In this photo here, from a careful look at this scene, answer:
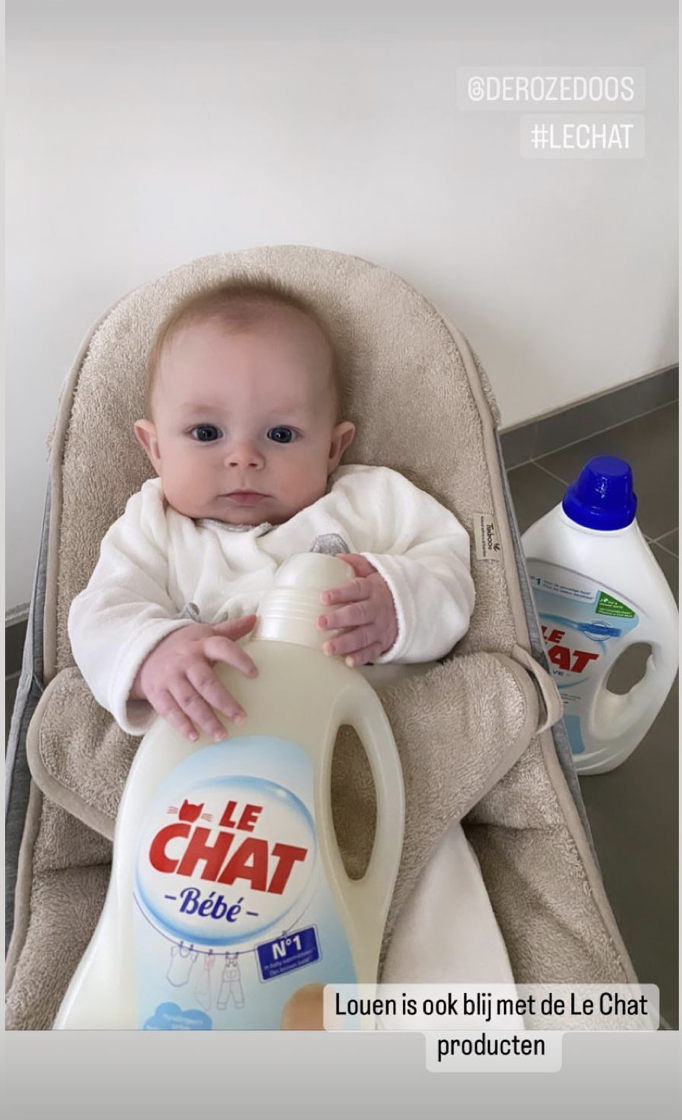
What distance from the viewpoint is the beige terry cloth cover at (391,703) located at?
62cm

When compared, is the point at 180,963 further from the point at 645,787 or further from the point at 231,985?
the point at 645,787

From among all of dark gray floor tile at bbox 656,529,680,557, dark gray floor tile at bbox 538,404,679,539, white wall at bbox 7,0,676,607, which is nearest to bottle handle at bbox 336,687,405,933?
white wall at bbox 7,0,676,607

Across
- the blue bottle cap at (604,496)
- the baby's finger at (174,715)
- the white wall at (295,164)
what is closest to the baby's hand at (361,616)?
the baby's finger at (174,715)

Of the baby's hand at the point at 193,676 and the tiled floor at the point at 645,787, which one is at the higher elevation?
the baby's hand at the point at 193,676

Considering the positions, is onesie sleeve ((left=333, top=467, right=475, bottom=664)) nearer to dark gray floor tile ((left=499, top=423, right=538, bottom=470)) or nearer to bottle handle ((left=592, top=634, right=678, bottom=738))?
bottle handle ((left=592, top=634, right=678, bottom=738))

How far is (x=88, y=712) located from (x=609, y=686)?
0.70 metres

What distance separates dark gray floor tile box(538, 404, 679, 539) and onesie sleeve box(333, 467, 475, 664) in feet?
1.29

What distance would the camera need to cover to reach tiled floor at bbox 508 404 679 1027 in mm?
913

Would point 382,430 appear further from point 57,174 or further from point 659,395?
point 659,395

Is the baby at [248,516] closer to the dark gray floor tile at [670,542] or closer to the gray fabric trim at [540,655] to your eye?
the gray fabric trim at [540,655]

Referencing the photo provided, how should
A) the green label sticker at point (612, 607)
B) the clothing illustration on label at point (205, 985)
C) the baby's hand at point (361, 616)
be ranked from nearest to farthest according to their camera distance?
the clothing illustration on label at point (205, 985)
the baby's hand at point (361, 616)
the green label sticker at point (612, 607)

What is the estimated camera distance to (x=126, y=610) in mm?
646

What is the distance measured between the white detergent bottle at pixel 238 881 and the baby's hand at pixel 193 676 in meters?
0.01

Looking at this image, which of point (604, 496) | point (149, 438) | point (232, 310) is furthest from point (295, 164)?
point (604, 496)
